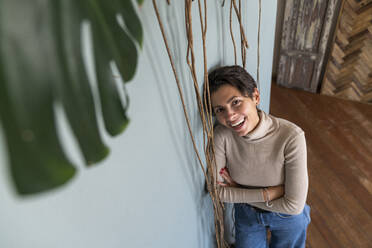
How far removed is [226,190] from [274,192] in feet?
0.64

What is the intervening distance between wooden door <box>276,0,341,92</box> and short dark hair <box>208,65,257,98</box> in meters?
2.10

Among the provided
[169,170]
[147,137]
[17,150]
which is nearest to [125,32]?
[17,150]

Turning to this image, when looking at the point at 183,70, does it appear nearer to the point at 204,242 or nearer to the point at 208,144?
the point at 208,144

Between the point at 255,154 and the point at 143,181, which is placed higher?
the point at 143,181

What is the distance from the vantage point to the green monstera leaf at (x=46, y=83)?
0.24 meters

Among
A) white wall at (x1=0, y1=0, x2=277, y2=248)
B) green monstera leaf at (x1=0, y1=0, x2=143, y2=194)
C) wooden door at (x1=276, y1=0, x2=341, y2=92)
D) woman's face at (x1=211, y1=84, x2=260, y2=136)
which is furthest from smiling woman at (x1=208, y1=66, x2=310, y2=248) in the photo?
wooden door at (x1=276, y1=0, x2=341, y2=92)

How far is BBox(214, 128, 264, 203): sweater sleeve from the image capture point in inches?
44.1

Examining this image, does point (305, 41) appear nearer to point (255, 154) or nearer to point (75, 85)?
point (255, 154)

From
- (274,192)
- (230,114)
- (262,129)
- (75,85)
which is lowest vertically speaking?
(274,192)

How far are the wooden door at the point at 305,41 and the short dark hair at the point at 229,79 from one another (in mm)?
2102

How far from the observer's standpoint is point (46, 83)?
27 cm

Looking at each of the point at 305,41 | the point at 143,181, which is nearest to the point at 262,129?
the point at 143,181

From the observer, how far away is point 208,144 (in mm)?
1014

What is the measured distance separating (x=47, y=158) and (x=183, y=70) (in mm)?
582
